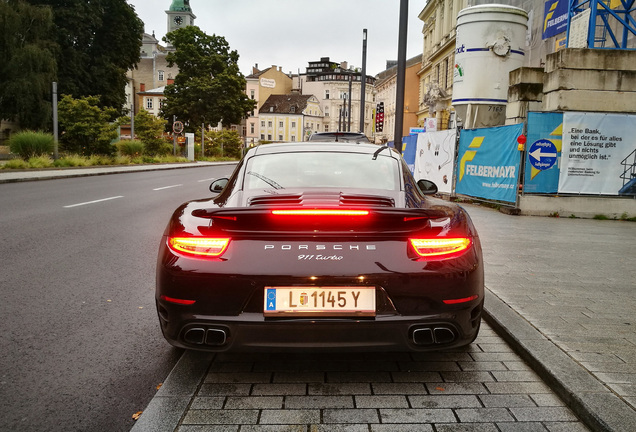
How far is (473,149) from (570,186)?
3.02 meters

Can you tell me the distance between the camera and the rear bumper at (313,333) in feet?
10.1

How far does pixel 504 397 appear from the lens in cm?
321

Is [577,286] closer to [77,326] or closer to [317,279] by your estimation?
[317,279]

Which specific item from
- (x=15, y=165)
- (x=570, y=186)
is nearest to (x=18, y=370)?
(x=570, y=186)

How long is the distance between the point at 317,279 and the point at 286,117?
406 feet

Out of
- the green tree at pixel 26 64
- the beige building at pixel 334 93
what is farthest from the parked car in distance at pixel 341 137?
the beige building at pixel 334 93

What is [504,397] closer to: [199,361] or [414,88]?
[199,361]

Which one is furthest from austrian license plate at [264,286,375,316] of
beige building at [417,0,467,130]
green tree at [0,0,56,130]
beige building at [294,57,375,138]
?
beige building at [294,57,375,138]

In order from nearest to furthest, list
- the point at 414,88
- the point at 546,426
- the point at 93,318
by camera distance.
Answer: the point at 546,426
the point at 93,318
the point at 414,88

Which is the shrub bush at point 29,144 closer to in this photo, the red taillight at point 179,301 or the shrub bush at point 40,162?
the shrub bush at point 40,162

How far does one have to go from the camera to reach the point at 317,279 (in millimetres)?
3043

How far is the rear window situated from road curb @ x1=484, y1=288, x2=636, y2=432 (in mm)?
1391

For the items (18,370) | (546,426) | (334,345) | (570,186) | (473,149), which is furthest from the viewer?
(473,149)

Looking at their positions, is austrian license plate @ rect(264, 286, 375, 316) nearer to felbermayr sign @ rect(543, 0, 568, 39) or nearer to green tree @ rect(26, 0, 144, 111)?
felbermayr sign @ rect(543, 0, 568, 39)
